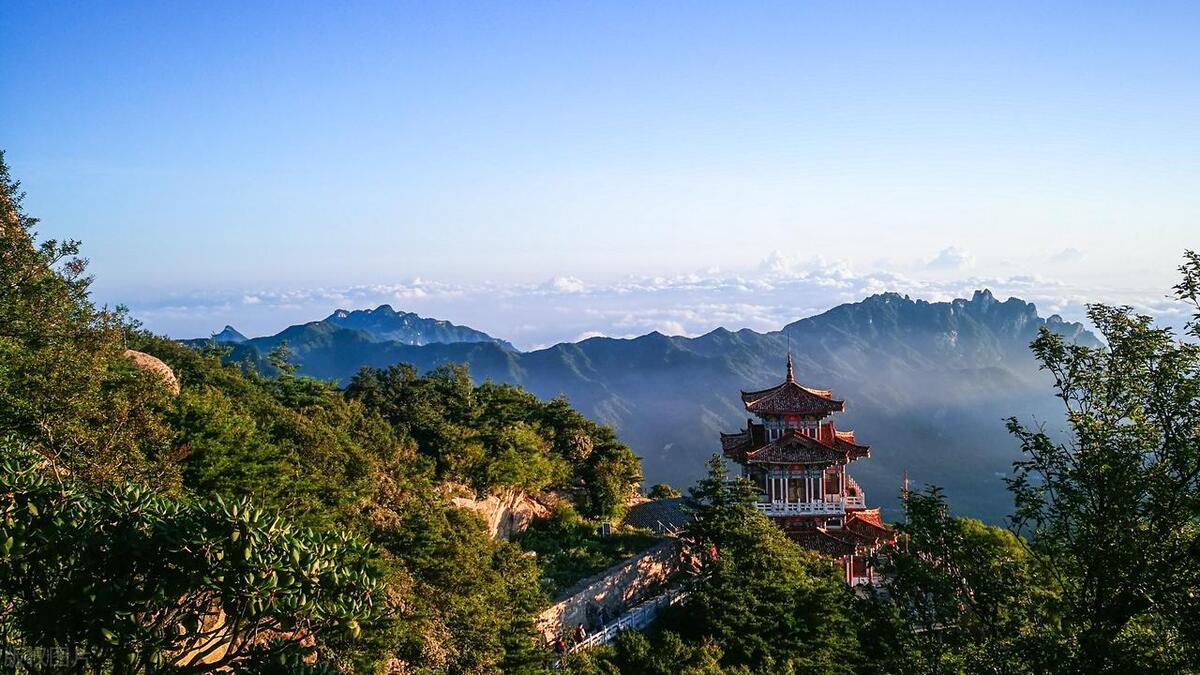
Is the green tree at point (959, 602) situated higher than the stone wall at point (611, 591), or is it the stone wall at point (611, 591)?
the green tree at point (959, 602)

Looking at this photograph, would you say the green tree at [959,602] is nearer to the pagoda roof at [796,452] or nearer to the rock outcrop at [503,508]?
the rock outcrop at [503,508]

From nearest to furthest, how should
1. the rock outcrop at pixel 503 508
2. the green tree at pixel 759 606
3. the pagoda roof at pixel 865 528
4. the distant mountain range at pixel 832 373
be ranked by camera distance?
the green tree at pixel 759 606
the rock outcrop at pixel 503 508
the pagoda roof at pixel 865 528
the distant mountain range at pixel 832 373

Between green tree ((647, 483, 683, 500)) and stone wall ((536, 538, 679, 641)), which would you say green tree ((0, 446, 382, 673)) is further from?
green tree ((647, 483, 683, 500))

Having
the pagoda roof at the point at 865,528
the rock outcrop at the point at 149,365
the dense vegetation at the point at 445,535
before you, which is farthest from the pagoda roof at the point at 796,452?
→ the rock outcrop at the point at 149,365

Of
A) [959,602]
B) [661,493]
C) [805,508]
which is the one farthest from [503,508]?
[959,602]

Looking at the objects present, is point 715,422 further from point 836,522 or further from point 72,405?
point 72,405

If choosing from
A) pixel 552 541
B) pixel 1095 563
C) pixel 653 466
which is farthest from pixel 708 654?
pixel 653 466

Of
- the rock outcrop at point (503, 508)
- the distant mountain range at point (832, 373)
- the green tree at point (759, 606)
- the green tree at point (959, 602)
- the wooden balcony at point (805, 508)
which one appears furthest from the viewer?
the distant mountain range at point (832, 373)

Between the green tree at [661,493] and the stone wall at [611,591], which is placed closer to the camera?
the stone wall at [611,591]
